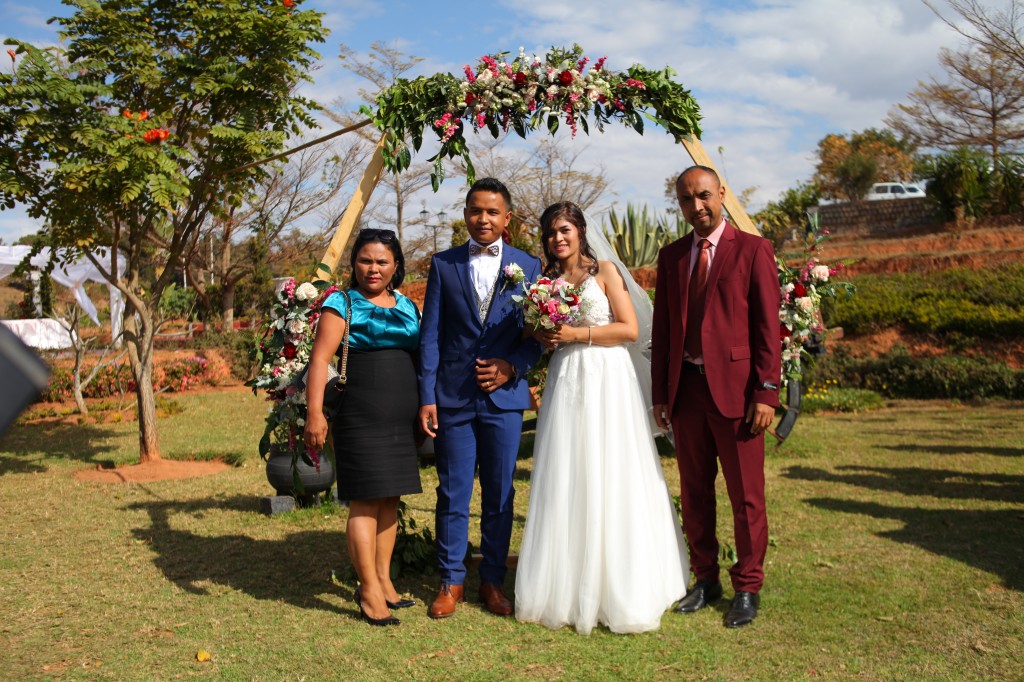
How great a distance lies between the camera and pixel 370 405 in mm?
4633

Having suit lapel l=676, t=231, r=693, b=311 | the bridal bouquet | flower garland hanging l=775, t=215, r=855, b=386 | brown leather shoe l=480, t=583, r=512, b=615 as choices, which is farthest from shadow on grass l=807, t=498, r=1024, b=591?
the bridal bouquet

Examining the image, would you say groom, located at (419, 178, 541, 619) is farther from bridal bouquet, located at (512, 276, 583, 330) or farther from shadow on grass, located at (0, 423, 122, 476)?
shadow on grass, located at (0, 423, 122, 476)

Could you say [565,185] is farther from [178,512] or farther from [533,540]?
[533,540]

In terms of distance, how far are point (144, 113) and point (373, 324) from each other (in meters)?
5.35

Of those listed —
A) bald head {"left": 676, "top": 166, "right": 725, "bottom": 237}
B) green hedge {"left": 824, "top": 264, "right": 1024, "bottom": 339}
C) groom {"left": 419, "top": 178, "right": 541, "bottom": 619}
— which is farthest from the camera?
green hedge {"left": 824, "top": 264, "right": 1024, "bottom": 339}

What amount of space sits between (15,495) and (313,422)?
207 inches

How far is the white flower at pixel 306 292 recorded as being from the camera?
538 cm

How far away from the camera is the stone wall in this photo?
24.3m

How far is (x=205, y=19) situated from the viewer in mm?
8648

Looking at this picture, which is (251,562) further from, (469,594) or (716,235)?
(716,235)

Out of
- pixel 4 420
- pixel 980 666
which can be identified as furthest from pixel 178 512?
pixel 4 420

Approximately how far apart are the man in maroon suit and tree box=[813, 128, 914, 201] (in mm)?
29212

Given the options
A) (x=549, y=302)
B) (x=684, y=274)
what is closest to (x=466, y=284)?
(x=549, y=302)

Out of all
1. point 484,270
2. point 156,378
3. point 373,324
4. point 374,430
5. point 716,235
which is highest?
point 716,235
